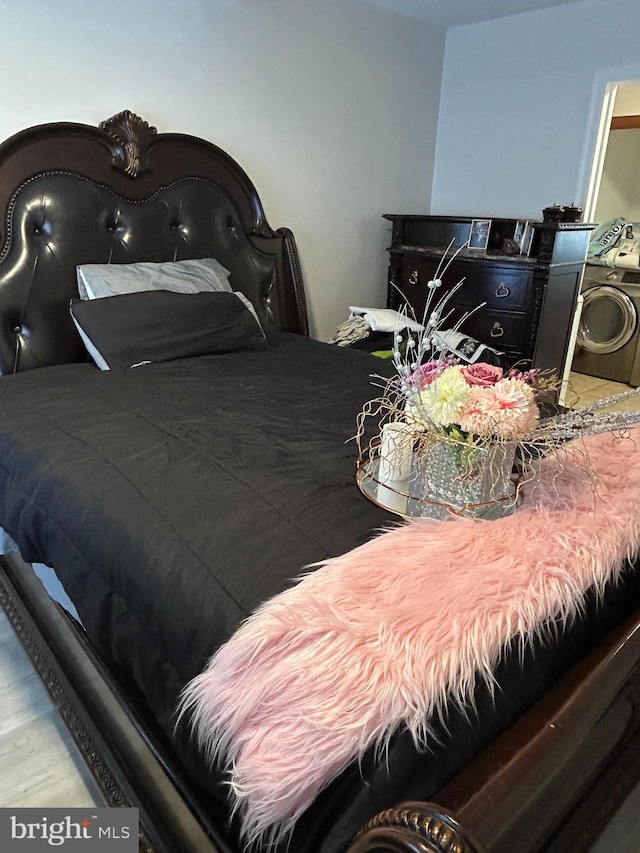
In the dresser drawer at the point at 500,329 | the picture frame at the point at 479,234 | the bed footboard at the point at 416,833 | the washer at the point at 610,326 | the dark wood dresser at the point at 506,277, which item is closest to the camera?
the bed footboard at the point at 416,833

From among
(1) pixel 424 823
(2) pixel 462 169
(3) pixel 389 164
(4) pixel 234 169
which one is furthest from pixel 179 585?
(2) pixel 462 169

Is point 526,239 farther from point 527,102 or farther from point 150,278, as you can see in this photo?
point 150,278

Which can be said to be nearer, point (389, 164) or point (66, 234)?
point (66, 234)

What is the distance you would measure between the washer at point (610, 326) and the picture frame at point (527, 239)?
5.67 feet

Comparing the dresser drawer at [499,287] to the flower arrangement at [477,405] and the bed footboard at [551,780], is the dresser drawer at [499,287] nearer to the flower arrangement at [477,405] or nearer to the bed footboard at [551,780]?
the flower arrangement at [477,405]

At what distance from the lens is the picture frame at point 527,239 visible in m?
3.00

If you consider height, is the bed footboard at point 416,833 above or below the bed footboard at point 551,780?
above

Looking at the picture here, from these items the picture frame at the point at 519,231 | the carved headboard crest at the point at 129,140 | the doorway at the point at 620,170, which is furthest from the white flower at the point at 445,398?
the doorway at the point at 620,170

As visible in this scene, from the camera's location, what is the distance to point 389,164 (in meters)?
3.50

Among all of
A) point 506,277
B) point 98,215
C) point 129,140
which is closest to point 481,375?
point 98,215

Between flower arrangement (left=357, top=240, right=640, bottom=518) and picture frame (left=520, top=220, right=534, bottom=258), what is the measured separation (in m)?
2.05

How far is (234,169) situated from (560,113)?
70.0 inches

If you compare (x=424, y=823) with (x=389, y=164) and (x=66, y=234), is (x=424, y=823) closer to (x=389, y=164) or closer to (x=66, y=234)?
(x=66, y=234)

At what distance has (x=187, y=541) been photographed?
1078 millimetres
